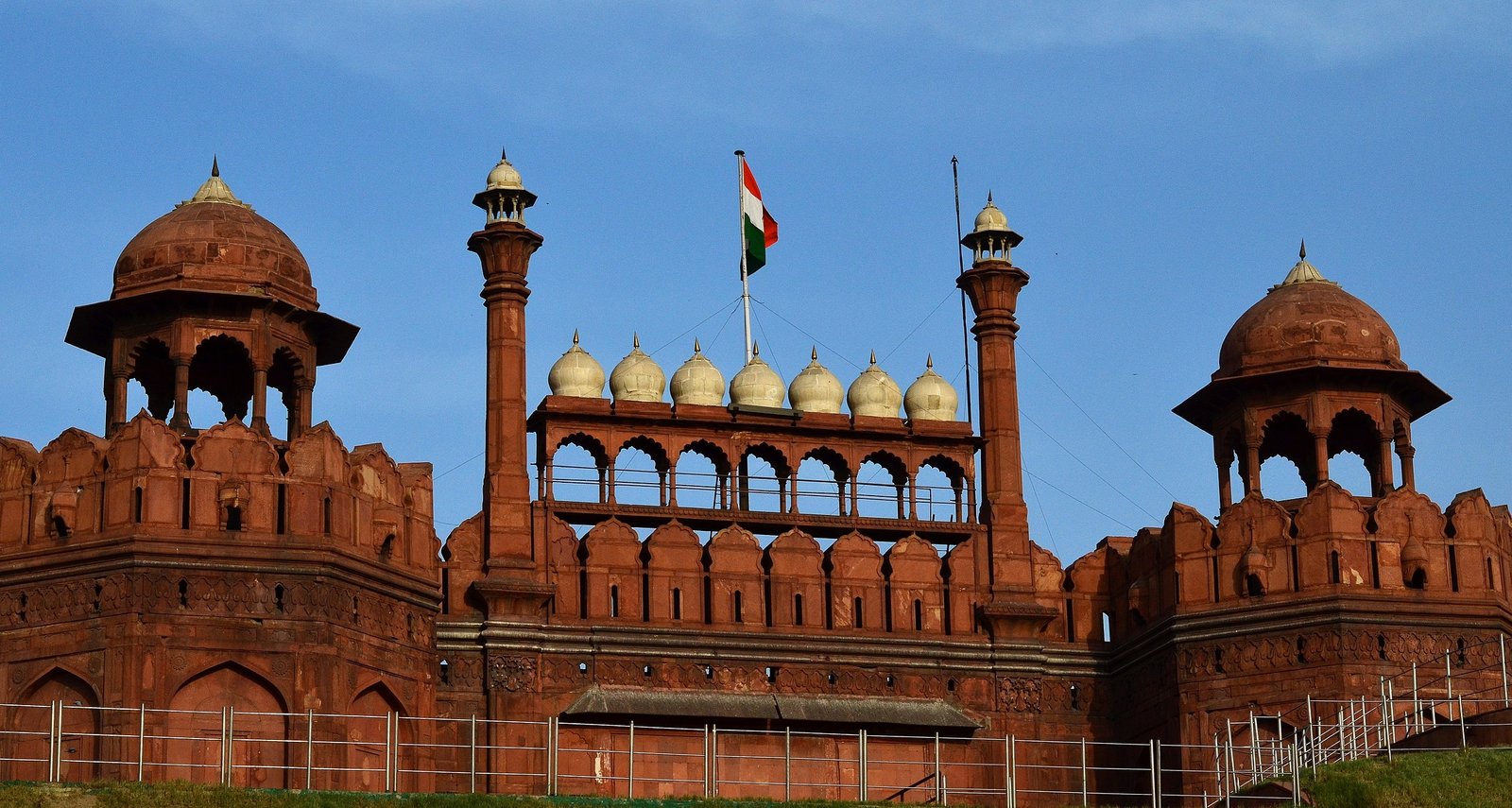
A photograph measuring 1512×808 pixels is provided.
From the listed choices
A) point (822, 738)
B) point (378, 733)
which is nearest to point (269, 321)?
point (378, 733)

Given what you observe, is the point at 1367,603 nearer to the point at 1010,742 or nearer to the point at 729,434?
the point at 1010,742

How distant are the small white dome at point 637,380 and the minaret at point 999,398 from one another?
4.62m

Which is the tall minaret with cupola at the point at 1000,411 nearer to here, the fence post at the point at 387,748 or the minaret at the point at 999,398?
the minaret at the point at 999,398

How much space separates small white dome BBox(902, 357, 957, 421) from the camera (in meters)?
44.1

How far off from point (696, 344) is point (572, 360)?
1.93 meters

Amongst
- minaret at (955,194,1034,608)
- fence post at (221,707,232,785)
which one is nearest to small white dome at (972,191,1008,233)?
minaret at (955,194,1034,608)

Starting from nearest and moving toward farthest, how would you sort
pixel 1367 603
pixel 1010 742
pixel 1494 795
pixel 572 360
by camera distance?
pixel 1494 795
pixel 1010 742
pixel 1367 603
pixel 572 360

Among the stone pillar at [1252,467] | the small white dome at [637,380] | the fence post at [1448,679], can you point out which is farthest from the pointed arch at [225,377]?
the fence post at [1448,679]

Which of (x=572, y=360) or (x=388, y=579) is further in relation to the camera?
(x=572, y=360)

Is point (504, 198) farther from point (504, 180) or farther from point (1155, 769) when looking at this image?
point (1155, 769)

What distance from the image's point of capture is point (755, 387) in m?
43.3

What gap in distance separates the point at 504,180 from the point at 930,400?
678cm

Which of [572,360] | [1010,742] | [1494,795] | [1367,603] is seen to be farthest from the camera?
[572,360]

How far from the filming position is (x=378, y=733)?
3834 cm
